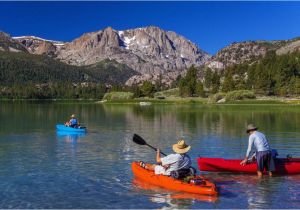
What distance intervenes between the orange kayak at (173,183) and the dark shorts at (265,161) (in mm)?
5622

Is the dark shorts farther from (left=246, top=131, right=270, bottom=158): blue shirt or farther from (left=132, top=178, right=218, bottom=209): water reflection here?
(left=132, top=178, right=218, bottom=209): water reflection

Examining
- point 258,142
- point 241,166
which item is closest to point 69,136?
point 241,166

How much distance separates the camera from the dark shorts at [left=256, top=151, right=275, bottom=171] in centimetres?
2778

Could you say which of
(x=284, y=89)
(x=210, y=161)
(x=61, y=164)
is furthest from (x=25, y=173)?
(x=284, y=89)

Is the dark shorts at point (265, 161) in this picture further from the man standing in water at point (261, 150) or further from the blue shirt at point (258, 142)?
the blue shirt at point (258, 142)

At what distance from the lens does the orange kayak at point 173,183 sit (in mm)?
22859

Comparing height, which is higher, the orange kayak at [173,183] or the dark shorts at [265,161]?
the dark shorts at [265,161]

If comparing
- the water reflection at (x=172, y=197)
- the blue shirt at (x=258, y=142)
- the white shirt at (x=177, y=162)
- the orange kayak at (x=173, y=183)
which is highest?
the blue shirt at (x=258, y=142)

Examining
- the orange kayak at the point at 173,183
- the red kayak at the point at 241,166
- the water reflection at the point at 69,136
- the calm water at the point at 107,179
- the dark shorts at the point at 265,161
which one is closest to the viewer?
the calm water at the point at 107,179

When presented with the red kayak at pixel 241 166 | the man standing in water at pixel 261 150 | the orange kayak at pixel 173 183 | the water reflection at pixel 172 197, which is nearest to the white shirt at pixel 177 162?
the orange kayak at pixel 173 183

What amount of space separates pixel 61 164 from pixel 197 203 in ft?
49.0

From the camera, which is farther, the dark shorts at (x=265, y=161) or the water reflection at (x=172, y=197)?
the dark shorts at (x=265, y=161)

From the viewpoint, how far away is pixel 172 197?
75.9 ft

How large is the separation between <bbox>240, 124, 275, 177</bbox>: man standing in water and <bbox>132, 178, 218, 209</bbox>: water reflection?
6318mm
